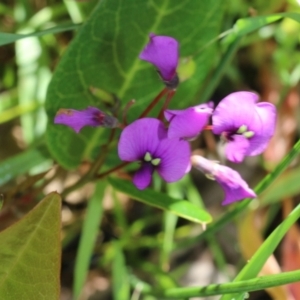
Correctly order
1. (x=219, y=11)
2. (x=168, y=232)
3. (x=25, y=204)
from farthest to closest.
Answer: (x=168, y=232)
(x=25, y=204)
(x=219, y=11)

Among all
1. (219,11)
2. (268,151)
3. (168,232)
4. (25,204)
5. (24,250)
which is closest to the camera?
(24,250)

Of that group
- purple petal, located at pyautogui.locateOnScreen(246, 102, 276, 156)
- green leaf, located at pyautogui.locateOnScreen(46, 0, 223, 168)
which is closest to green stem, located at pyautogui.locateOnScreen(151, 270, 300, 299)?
purple petal, located at pyautogui.locateOnScreen(246, 102, 276, 156)

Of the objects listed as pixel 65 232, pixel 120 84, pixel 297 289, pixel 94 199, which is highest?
pixel 120 84

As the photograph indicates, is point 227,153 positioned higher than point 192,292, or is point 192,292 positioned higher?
point 227,153

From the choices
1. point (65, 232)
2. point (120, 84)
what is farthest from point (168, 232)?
point (120, 84)

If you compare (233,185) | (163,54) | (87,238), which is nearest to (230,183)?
(233,185)

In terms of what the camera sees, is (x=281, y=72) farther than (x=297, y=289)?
Yes

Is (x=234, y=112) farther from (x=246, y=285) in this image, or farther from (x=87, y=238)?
(x=87, y=238)

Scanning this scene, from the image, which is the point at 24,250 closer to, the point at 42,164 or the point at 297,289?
the point at 42,164
